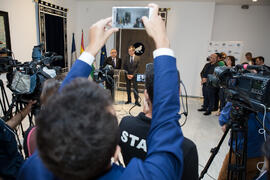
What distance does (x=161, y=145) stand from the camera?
38 centimetres

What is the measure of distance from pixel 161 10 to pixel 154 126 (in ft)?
18.7

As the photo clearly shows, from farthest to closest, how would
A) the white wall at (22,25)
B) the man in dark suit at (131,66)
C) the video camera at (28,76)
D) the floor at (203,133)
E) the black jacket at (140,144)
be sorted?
the man in dark suit at (131,66), the white wall at (22,25), the floor at (203,133), the video camera at (28,76), the black jacket at (140,144)

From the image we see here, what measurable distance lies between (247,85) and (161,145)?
108cm

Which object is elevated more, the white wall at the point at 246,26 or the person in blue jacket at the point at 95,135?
the white wall at the point at 246,26

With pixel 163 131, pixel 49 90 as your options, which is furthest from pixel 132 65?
pixel 163 131

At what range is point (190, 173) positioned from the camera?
2.72 feet

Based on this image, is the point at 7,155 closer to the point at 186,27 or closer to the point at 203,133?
the point at 203,133

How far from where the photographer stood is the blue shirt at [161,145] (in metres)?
0.37

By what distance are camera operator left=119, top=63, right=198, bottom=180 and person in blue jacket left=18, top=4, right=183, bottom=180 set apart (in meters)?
0.46

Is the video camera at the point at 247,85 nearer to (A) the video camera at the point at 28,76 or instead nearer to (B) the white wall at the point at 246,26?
(A) the video camera at the point at 28,76

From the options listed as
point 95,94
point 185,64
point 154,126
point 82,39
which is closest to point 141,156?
point 154,126

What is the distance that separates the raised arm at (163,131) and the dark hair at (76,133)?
0.09m

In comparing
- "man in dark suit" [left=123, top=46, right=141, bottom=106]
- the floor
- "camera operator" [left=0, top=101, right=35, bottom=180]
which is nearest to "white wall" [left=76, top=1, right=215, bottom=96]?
the floor

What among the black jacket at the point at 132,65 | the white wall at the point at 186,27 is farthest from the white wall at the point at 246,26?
the black jacket at the point at 132,65
